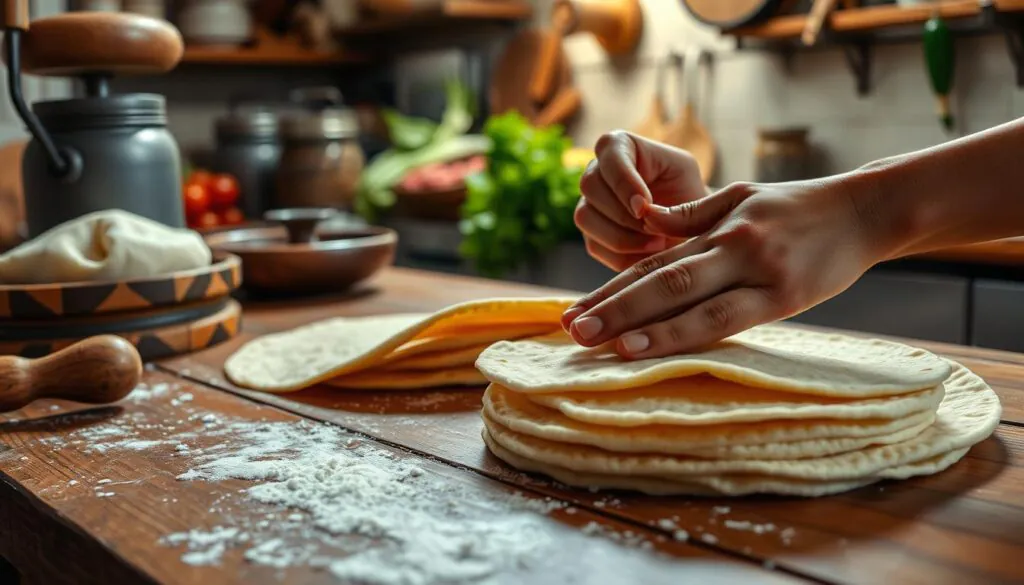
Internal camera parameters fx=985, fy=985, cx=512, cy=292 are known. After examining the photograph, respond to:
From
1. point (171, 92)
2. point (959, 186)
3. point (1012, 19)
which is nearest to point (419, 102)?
point (171, 92)

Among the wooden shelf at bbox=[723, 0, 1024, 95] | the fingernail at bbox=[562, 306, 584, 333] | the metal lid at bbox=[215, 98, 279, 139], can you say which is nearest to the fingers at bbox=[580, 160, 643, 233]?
the fingernail at bbox=[562, 306, 584, 333]

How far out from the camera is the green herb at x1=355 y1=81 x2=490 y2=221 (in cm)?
365

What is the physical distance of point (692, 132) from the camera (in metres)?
3.21

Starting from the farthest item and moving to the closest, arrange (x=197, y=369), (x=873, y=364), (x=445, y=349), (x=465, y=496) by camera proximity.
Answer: (x=197, y=369) → (x=445, y=349) → (x=873, y=364) → (x=465, y=496)

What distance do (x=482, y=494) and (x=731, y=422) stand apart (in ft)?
0.66

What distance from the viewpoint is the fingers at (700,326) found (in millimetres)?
862

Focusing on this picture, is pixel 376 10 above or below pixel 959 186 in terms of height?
above

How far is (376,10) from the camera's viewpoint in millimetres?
3969

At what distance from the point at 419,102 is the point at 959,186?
3646mm

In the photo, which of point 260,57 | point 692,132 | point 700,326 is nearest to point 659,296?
point 700,326

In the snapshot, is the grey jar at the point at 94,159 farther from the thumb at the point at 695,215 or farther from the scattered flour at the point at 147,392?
the thumb at the point at 695,215

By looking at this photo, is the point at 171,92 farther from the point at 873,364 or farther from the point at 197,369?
the point at 873,364

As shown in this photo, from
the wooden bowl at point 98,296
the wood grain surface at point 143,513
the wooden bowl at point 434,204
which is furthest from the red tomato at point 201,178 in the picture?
the wood grain surface at point 143,513

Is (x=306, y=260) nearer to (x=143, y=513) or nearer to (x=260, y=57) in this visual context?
(x=143, y=513)
